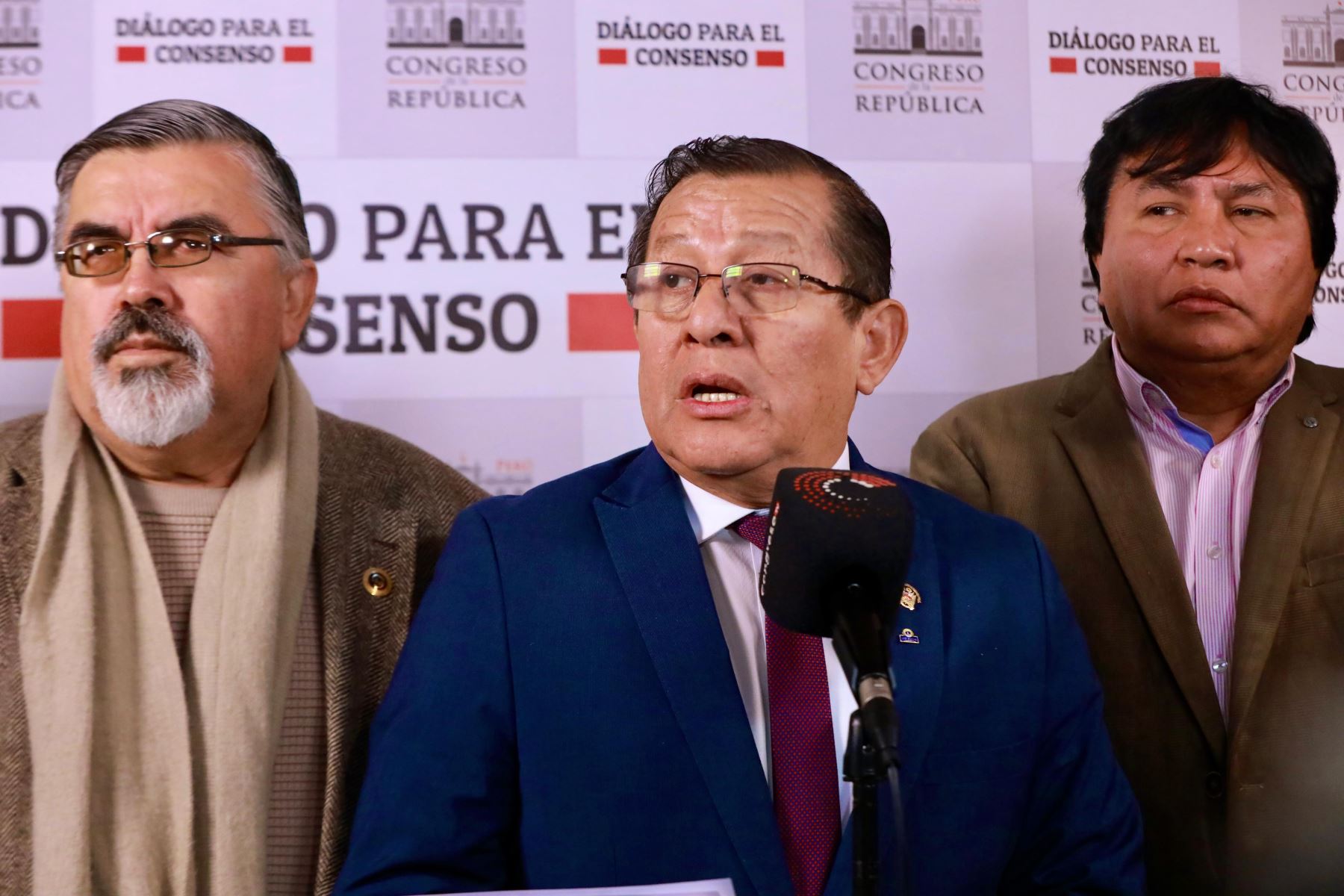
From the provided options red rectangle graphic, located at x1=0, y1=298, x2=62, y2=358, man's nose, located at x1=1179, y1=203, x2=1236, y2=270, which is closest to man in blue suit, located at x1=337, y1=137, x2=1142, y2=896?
man's nose, located at x1=1179, y1=203, x2=1236, y2=270

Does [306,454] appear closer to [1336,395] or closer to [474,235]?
[474,235]

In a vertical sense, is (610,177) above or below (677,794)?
above

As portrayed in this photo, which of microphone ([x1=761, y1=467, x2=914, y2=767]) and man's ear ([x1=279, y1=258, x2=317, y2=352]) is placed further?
man's ear ([x1=279, y1=258, x2=317, y2=352])

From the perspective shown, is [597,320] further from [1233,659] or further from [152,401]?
[1233,659]

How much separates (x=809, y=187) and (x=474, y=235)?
3.58 ft

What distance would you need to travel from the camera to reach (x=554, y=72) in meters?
2.93

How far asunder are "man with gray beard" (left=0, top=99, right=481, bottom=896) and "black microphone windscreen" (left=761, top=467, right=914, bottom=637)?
3.37ft

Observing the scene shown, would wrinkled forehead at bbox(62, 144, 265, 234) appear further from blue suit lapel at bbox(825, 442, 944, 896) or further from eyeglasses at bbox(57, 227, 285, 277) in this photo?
blue suit lapel at bbox(825, 442, 944, 896)

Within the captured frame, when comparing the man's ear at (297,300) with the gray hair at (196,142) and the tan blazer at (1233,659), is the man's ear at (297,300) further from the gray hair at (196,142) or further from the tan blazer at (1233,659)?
the tan blazer at (1233,659)

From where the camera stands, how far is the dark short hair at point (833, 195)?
2010 millimetres

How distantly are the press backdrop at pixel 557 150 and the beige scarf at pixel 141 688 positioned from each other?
77 cm

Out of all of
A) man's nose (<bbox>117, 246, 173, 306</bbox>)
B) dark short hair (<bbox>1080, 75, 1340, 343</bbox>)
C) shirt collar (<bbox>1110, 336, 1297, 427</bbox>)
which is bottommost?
shirt collar (<bbox>1110, 336, 1297, 427</bbox>)

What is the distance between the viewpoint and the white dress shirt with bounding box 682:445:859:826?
1786mm

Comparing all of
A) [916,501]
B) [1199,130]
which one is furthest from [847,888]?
[1199,130]
